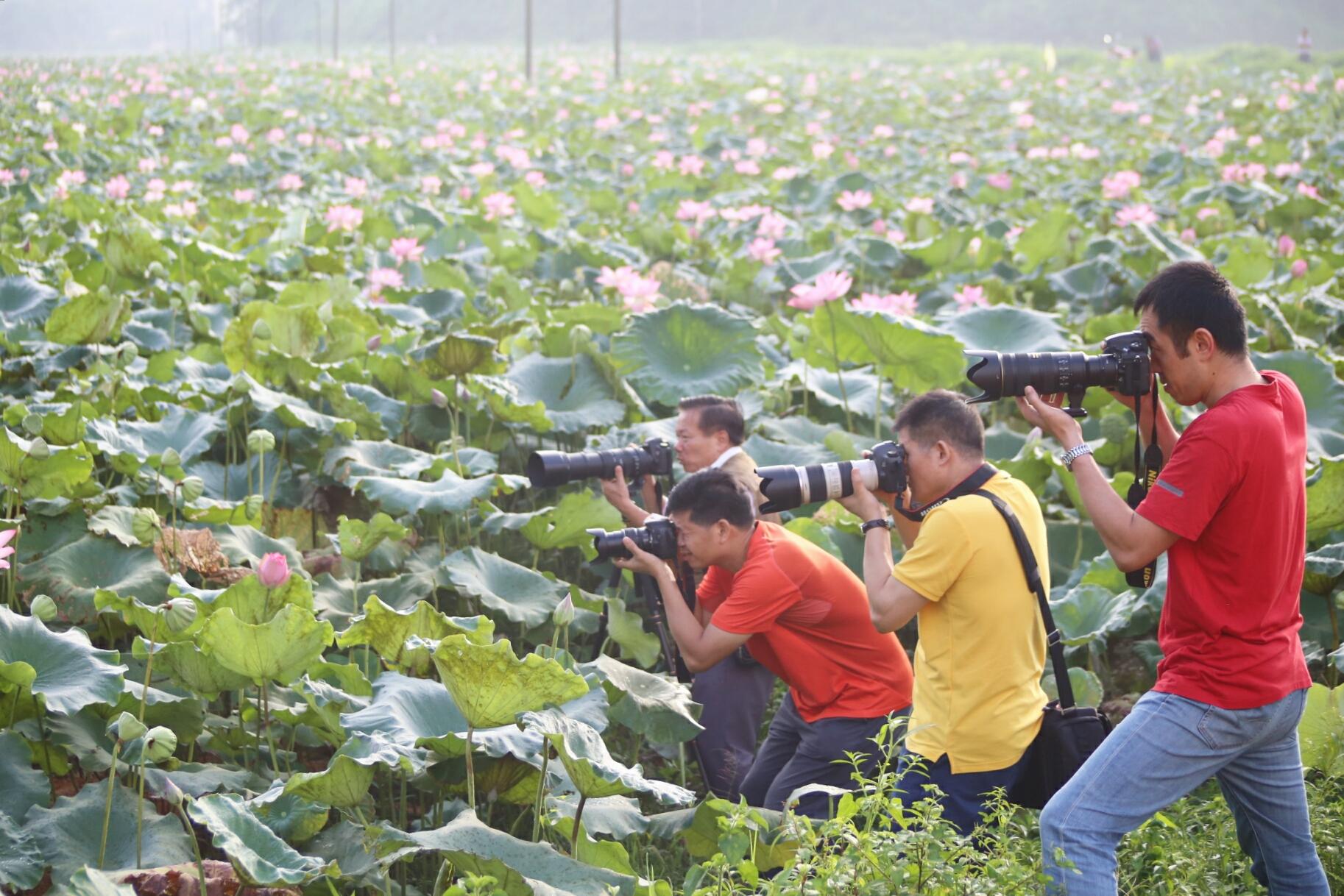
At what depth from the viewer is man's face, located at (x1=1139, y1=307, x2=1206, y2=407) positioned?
2.12 m

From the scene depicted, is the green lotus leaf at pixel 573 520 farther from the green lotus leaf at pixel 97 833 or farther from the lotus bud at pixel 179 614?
the green lotus leaf at pixel 97 833

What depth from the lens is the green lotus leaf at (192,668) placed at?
2.46 metres

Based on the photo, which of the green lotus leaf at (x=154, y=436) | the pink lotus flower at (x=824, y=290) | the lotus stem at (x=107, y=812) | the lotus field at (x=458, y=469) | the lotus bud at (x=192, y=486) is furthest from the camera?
A: the pink lotus flower at (x=824, y=290)

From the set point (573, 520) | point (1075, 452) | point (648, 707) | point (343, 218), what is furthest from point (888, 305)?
point (343, 218)

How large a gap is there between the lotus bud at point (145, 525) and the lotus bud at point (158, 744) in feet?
3.18

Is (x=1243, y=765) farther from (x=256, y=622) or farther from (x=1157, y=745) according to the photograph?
(x=256, y=622)

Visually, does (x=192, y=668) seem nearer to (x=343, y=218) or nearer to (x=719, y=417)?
(x=719, y=417)

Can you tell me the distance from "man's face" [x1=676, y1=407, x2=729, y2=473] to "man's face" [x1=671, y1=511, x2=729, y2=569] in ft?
1.40

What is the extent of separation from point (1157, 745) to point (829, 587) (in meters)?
0.90

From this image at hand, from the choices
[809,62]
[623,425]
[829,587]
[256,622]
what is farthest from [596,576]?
[809,62]

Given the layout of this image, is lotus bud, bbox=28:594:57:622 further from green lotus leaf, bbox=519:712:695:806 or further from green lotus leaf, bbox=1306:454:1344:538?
green lotus leaf, bbox=1306:454:1344:538

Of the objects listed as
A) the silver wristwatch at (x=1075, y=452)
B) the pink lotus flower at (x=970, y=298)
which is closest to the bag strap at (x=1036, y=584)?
the silver wristwatch at (x=1075, y=452)

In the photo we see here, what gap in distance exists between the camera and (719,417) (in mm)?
3318

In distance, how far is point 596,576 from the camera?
400 centimetres
